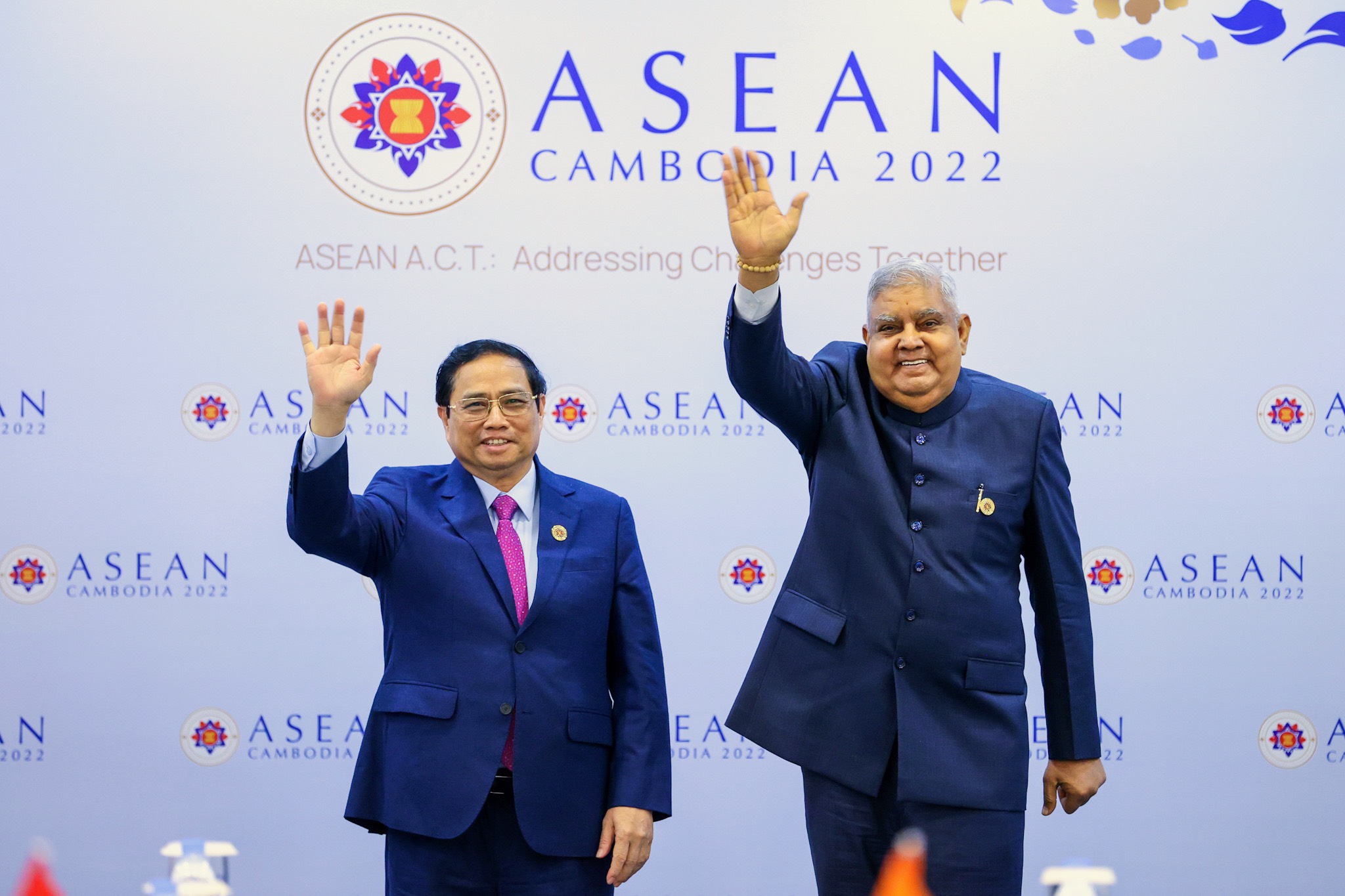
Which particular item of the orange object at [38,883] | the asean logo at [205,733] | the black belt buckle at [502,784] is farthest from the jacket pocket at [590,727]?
the asean logo at [205,733]

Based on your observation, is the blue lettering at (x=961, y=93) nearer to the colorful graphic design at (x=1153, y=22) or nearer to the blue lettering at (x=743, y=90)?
the colorful graphic design at (x=1153, y=22)

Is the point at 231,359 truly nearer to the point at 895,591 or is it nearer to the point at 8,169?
the point at 8,169

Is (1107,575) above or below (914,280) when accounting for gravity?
below

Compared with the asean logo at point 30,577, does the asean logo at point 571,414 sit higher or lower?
higher

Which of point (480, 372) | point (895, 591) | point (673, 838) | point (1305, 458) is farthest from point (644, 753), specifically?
point (1305, 458)

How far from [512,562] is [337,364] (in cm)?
47

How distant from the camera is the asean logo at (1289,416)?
144 inches

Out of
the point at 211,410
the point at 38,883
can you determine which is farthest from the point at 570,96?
the point at 38,883

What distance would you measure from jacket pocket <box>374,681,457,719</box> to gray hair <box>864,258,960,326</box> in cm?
97

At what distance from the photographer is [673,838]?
3.65m

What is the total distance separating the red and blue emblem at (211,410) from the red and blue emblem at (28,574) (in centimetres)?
60

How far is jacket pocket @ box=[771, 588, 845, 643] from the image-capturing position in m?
2.17

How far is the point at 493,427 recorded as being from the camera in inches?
90.5

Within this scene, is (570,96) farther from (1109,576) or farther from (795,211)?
(1109,576)
